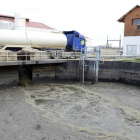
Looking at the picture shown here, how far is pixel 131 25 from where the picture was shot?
24156 mm

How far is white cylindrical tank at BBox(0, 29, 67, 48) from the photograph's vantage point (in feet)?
54.4

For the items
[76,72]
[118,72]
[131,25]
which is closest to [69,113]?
[76,72]

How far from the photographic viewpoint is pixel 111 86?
15586 mm

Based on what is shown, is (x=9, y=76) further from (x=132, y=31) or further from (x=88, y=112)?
(x=132, y=31)

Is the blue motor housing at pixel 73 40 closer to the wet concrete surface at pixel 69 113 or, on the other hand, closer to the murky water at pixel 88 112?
the wet concrete surface at pixel 69 113

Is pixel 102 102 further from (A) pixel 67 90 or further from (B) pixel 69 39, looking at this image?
(B) pixel 69 39

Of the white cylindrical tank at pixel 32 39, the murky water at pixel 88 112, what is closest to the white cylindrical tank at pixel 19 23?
the white cylindrical tank at pixel 32 39

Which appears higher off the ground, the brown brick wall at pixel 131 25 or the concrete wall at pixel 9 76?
the brown brick wall at pixel 131 25

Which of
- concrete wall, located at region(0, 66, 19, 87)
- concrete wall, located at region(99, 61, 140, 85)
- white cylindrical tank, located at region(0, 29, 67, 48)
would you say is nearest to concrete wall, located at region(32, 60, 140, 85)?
concrete wall, located at region(99, 61, 140, 85)

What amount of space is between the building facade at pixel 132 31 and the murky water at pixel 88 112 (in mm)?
12981

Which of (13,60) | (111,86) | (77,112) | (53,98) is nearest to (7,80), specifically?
(13,60)

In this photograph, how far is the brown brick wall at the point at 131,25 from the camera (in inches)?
930

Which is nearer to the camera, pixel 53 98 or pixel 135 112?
pixel 135 112

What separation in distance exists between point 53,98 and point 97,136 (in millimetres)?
5275
